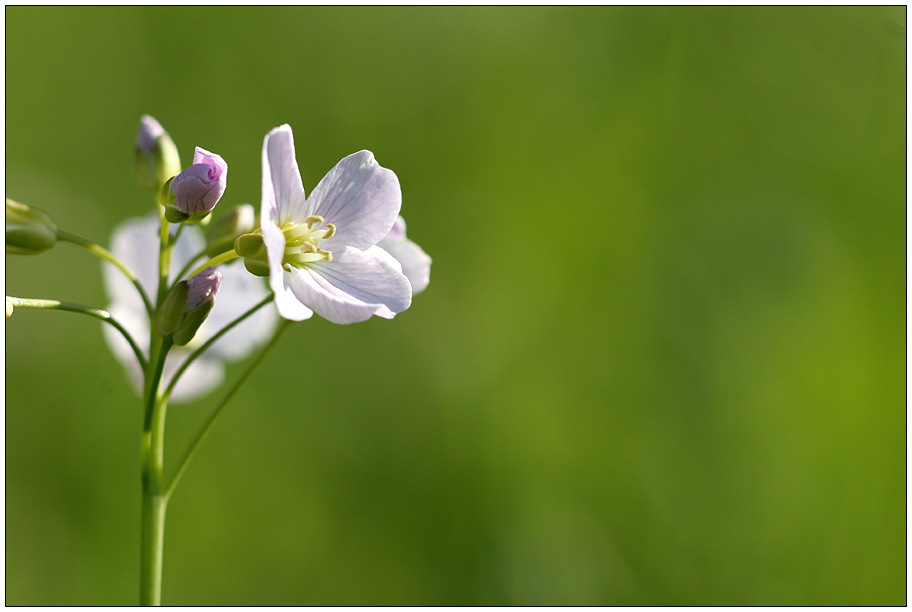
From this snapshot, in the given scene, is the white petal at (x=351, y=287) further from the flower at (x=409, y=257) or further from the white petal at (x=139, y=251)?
the white petal at (x=139, y=251)

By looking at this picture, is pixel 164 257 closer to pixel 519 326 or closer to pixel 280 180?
pixel 280 180

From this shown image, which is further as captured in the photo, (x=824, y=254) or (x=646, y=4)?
(x=646, y=4)

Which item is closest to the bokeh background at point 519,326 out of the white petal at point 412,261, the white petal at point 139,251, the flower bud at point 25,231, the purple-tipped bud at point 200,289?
the white petal at point 139,251

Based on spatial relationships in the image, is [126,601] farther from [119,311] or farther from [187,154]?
[187,154]

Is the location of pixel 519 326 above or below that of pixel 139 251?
below

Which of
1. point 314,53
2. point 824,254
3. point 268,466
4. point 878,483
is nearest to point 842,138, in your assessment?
point 824,254

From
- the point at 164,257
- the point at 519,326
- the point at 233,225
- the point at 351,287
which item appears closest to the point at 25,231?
the point at 164,257
